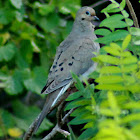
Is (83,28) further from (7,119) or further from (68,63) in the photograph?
(7,119)

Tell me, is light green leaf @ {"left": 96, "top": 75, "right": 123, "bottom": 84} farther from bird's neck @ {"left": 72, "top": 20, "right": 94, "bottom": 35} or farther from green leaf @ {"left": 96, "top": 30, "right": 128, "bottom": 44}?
bird's neck @ {"left": 72, "top": 20, "right": 94, "bottom": 35}

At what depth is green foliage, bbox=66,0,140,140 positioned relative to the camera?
0.74 metres

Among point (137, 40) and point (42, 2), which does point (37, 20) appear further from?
point (137, 40)

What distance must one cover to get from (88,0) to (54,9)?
47 centimetres

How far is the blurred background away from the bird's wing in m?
0.95

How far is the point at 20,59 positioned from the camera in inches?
159

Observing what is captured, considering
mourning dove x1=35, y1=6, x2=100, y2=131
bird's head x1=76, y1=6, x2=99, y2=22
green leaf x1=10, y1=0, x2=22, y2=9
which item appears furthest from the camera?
green leaf x1=10, y1=0, x2=22, y2=9

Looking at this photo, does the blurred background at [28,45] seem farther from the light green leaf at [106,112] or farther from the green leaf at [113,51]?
the light green leaf at [106,112]

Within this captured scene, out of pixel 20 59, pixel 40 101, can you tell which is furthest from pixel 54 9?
pixel 40 101

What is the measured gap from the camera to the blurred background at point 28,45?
3.86 meters

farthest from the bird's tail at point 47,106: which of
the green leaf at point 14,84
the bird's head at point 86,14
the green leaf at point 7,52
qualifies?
the green leaf at point 7,52

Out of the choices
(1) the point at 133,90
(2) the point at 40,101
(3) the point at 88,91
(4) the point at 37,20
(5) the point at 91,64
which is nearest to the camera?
(1) the point at 133,90

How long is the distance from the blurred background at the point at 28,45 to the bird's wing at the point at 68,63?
947 mm

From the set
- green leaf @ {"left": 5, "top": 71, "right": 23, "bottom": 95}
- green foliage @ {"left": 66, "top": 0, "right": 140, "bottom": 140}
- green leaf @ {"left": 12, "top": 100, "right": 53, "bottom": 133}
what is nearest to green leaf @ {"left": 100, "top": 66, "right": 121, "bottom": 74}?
green foliage @ {"left": 66, "top": 0, "right": 140, "bottom": 140}
